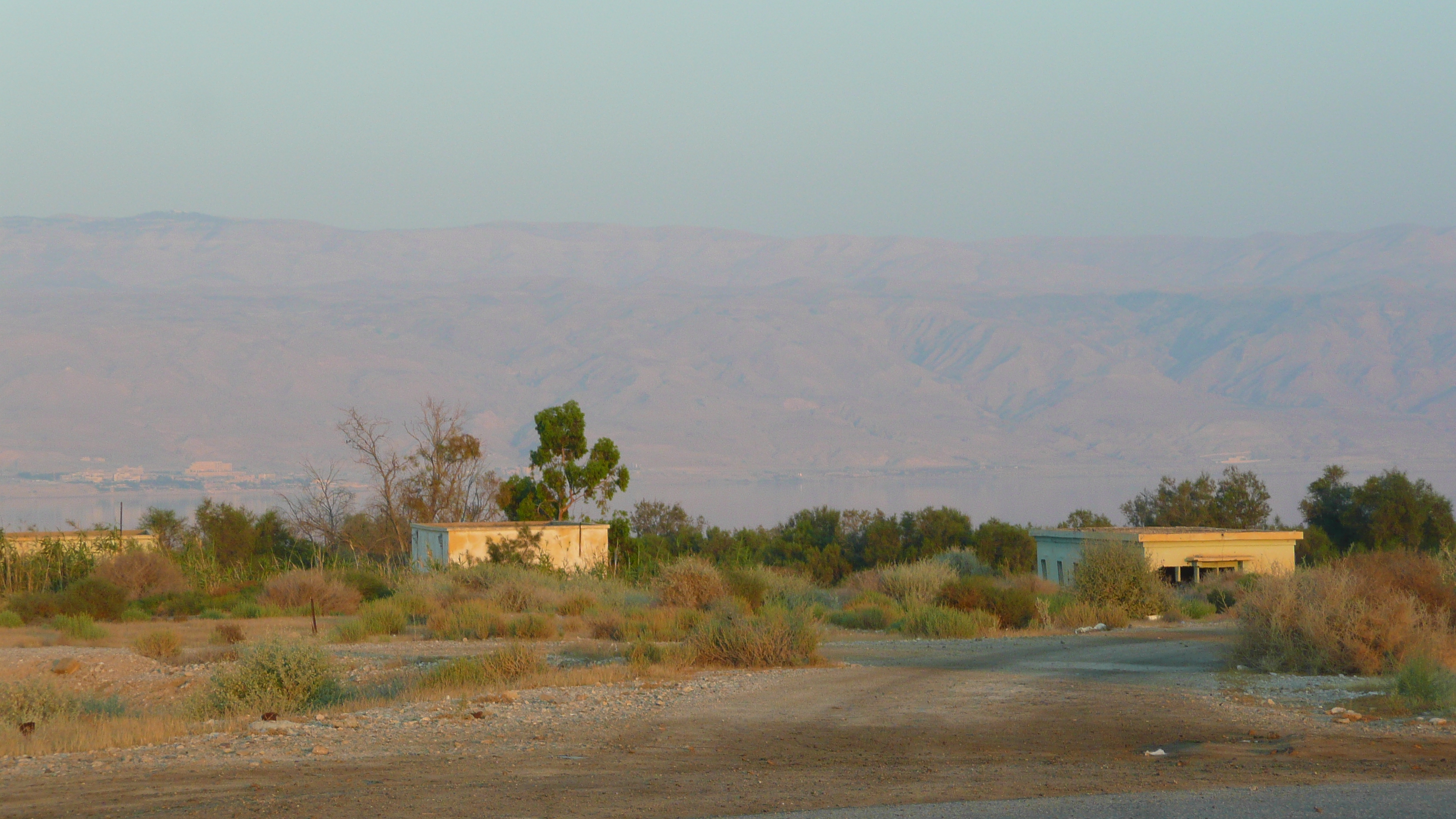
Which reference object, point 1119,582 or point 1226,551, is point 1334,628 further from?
point 1226,551

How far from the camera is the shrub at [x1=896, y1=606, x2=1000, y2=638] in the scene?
87.7 ft

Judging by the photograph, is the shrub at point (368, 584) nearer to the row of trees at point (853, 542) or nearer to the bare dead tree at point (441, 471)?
the row of trees at point (853, 542)

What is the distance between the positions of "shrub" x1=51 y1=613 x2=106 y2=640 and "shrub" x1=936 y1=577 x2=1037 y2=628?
18.1 m

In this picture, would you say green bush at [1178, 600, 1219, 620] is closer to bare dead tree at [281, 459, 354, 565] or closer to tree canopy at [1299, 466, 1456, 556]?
tree canopy at [1299, 466, 1456, 556]

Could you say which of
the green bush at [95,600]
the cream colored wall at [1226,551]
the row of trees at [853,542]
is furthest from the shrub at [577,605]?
the cream colored wall at [1226,551]

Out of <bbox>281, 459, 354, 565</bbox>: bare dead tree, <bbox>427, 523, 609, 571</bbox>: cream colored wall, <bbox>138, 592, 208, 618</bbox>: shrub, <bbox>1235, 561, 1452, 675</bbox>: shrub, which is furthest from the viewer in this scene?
<bbox>281, 459, 354, 565</bbox>: bare dead tree

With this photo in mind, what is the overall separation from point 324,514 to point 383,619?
36.8 meters

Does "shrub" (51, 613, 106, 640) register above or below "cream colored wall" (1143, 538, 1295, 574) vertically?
below

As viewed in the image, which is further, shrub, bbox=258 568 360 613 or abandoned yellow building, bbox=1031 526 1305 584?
abandoned yellow building, bbox=1031 526 1305 584

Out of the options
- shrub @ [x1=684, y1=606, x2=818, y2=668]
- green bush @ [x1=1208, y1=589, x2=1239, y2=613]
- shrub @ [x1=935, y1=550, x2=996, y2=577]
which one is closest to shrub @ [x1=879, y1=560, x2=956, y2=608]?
green bush @ [x1=1208, y1=589, x2=1239, y2=613]

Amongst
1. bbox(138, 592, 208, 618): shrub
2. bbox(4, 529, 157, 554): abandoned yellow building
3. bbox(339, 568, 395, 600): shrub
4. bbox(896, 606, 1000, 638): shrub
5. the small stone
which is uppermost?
bbox(4, 529, 157, 554): abandoned yellow building

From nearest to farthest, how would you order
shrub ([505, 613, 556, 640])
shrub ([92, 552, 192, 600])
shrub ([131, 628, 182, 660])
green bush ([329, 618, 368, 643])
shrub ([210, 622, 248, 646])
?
shrub ([131, 628, 182, 660]) → shrub ([210, 622, 248, 646]) → shrub ([505, 613, 556, 640]) → green bush ([329, 618, 368, 643]) → shrub ([92, 552, 192, 600])

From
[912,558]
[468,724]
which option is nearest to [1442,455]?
[912,558]

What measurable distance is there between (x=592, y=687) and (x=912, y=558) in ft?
133
